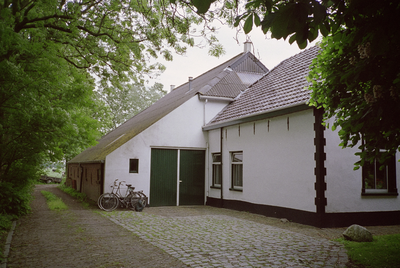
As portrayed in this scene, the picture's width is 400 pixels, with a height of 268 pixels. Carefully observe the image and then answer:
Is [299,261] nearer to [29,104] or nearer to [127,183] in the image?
[29,104]

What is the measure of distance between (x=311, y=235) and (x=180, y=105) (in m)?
8.69

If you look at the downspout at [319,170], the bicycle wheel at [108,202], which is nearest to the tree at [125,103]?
the bicycle wheel at [108,202]

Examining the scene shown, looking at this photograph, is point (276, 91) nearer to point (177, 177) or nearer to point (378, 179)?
point (378, 179)

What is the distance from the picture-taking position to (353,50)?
475 cm

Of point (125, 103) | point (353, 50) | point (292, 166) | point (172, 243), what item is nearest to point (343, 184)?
point (292, 166)

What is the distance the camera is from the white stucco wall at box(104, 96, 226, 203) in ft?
44.2

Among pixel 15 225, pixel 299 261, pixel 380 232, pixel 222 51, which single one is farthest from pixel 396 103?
pixel 15 225

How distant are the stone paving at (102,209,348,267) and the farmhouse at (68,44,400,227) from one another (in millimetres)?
1853

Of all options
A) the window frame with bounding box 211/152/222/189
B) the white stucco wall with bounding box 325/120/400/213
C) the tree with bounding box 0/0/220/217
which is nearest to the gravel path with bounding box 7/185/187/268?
the tree with bounding box 0/0/220/217

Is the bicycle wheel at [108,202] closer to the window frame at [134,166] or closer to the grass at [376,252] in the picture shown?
the window frame at [134,166]

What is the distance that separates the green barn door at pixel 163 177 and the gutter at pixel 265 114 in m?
2.26

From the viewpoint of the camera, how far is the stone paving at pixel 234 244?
556 cm

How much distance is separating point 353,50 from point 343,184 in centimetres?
563

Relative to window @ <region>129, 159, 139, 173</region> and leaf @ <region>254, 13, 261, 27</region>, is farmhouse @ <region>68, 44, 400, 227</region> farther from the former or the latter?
leaf @ <region>254, 13, 261, 27</region>
